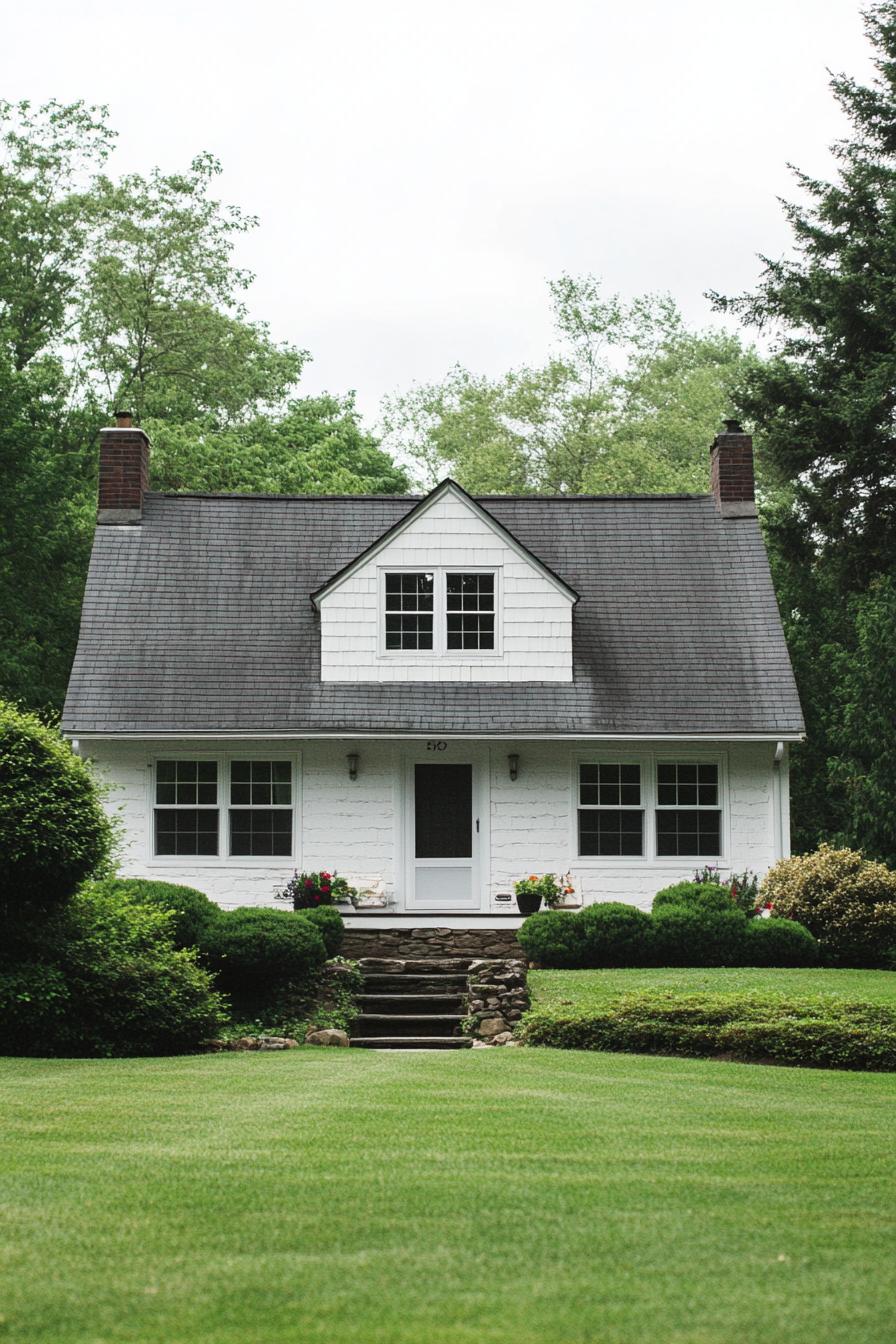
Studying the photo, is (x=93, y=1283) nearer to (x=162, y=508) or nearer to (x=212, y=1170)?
(x=212, y=1170)

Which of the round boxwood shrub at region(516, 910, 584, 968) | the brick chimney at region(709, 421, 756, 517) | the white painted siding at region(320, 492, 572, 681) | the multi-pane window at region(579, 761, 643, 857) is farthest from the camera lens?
the brick chimney at region(709, 421, 756, 517)

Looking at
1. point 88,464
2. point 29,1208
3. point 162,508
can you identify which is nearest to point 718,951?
point 162,508

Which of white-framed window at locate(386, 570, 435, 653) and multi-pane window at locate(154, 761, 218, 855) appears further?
white-framed window at locate(386, 570, 435, 653)

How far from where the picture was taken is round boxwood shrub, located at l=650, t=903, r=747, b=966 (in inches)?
722

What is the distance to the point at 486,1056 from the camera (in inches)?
518

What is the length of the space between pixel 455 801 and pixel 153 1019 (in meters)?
Answer: 8.07

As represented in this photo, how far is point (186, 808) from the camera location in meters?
21.3

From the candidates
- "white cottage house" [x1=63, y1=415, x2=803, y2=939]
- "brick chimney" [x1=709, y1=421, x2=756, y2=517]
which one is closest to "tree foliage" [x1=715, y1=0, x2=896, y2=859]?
"brick chimney" [x1=709, y1=421, x2=756, y2=517]

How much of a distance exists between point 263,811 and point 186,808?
1.06 metres

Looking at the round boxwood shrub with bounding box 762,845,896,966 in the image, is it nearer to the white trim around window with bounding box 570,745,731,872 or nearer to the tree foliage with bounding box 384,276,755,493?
the white trim around window with bounding box 570,745,731,872

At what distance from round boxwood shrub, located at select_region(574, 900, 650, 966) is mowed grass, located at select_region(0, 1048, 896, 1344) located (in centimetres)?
738

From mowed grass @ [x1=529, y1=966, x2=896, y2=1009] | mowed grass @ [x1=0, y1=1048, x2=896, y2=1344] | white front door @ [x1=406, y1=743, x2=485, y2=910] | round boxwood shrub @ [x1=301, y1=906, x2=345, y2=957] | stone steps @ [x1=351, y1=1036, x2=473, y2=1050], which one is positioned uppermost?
white front door @ [x1=406, y1=743, x2=485, y2=910]

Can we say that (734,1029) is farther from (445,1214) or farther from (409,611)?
(409,611)

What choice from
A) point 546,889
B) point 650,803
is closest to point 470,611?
point 650,803
